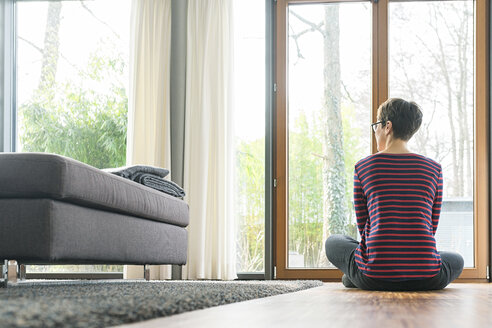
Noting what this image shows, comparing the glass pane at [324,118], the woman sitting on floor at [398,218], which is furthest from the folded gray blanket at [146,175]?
the glass pane at [324,118]

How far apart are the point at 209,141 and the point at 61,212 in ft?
8.99

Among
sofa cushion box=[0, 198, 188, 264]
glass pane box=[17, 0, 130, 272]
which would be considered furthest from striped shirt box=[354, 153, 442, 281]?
glass pane box=[17, 0, 130, 272]

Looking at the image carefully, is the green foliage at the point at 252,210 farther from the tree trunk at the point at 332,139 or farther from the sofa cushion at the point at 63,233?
the sofa cushion at the point at 63,233

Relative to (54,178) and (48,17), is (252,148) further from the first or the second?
(54,178)

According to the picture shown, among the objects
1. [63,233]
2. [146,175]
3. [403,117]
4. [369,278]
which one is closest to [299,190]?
[146,175]

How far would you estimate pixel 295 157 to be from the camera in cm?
496

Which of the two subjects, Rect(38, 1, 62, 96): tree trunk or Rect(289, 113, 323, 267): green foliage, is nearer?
Rect(289, 113, 323, 267): green foliage

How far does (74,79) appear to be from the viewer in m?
5.35

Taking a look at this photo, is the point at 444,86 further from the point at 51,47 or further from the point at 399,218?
the point at 51,47

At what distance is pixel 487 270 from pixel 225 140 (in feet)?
6.56

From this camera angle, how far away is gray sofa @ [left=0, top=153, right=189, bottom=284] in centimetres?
207

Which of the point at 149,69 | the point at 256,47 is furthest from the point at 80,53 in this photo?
the point at 256,47

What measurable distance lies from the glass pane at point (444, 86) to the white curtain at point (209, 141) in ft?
3.96

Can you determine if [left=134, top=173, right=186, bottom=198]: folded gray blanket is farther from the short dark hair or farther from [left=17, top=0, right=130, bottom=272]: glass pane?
[left=17, top=0, right=130, bottom=272]: glass pane
